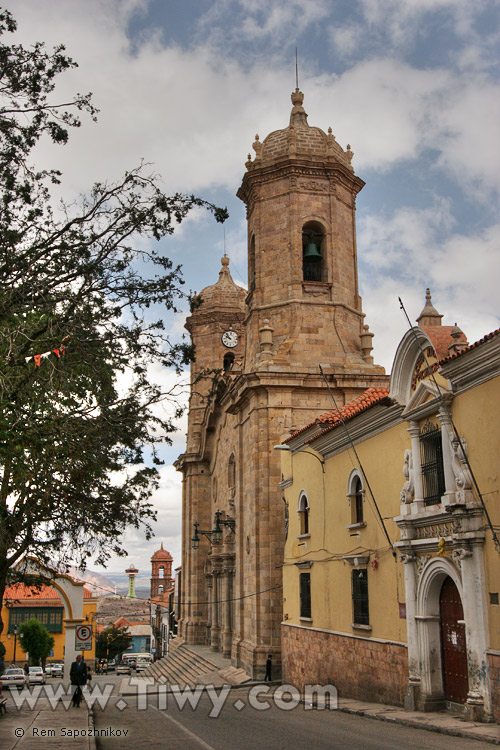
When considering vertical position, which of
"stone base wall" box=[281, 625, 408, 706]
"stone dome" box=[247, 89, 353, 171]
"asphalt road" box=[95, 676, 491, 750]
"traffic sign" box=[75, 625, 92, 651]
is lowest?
"asphalt road" box=[95, 676, 491, 750]

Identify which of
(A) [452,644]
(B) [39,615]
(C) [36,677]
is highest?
(A) [452,644]

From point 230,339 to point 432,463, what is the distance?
2885 centimetres

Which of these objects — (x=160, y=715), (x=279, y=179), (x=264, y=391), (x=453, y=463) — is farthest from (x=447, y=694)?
(x=279, y=179)

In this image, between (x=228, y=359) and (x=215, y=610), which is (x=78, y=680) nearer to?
(x=215, y=610)

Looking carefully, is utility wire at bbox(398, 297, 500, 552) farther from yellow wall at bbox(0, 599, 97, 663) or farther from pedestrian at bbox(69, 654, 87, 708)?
yellow wall at bbox(0, 599, 97, 663)

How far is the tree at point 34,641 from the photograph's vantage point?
166 feet

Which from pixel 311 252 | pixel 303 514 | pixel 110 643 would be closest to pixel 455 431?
pixel 303 514

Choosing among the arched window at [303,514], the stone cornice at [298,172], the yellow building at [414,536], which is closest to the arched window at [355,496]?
the yellow building at [414,536]

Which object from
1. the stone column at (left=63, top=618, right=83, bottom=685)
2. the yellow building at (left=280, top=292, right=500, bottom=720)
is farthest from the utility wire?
the stone column at (left=63, top=618, right=83, bottom=685)

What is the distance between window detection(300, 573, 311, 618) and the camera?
2031cm

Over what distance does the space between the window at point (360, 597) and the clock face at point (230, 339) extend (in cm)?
2581

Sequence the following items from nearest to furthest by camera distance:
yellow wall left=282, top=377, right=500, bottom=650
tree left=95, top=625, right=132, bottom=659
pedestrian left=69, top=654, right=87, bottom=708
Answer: yellow wall left=282, top=377, right=500, bottom=650
pedestrian left=69, top=654, right=87, bottom=708
tree left=95, top=625, right=132, bottom=659

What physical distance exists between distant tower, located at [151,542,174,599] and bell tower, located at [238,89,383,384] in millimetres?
61850

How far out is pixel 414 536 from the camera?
14.1 m
